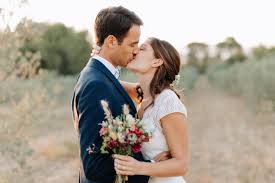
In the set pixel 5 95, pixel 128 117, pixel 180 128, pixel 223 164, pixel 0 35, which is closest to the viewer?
pixel 128 117

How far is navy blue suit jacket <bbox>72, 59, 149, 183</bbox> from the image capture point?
387 centimetres

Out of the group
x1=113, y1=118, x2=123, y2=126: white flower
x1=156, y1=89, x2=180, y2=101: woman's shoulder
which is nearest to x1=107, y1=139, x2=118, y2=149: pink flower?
x1=113, y1=118, x2=123, y2=126: white flower

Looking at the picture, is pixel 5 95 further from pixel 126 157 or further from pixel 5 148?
pixel 126 157

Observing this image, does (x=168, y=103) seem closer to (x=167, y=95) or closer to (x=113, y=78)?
(x=167, y=95)

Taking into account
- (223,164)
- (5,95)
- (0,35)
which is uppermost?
(0,35)

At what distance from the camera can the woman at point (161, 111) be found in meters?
4.08

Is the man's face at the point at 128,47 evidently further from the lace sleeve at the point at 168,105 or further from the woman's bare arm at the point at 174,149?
the woman's bare arm at the point at 174,149

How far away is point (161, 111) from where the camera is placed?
13.7ft

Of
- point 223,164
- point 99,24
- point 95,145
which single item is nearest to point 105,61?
point 99,24

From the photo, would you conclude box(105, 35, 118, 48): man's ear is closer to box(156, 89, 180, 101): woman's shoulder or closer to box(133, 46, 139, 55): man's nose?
box(133, 46, 139, 55): man's nose

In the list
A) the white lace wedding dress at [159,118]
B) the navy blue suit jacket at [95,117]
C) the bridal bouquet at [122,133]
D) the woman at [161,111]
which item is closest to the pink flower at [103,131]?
the bridal bouquet at [122,133]

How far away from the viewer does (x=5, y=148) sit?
863 cm

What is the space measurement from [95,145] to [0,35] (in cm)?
499

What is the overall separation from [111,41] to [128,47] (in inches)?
4.9
